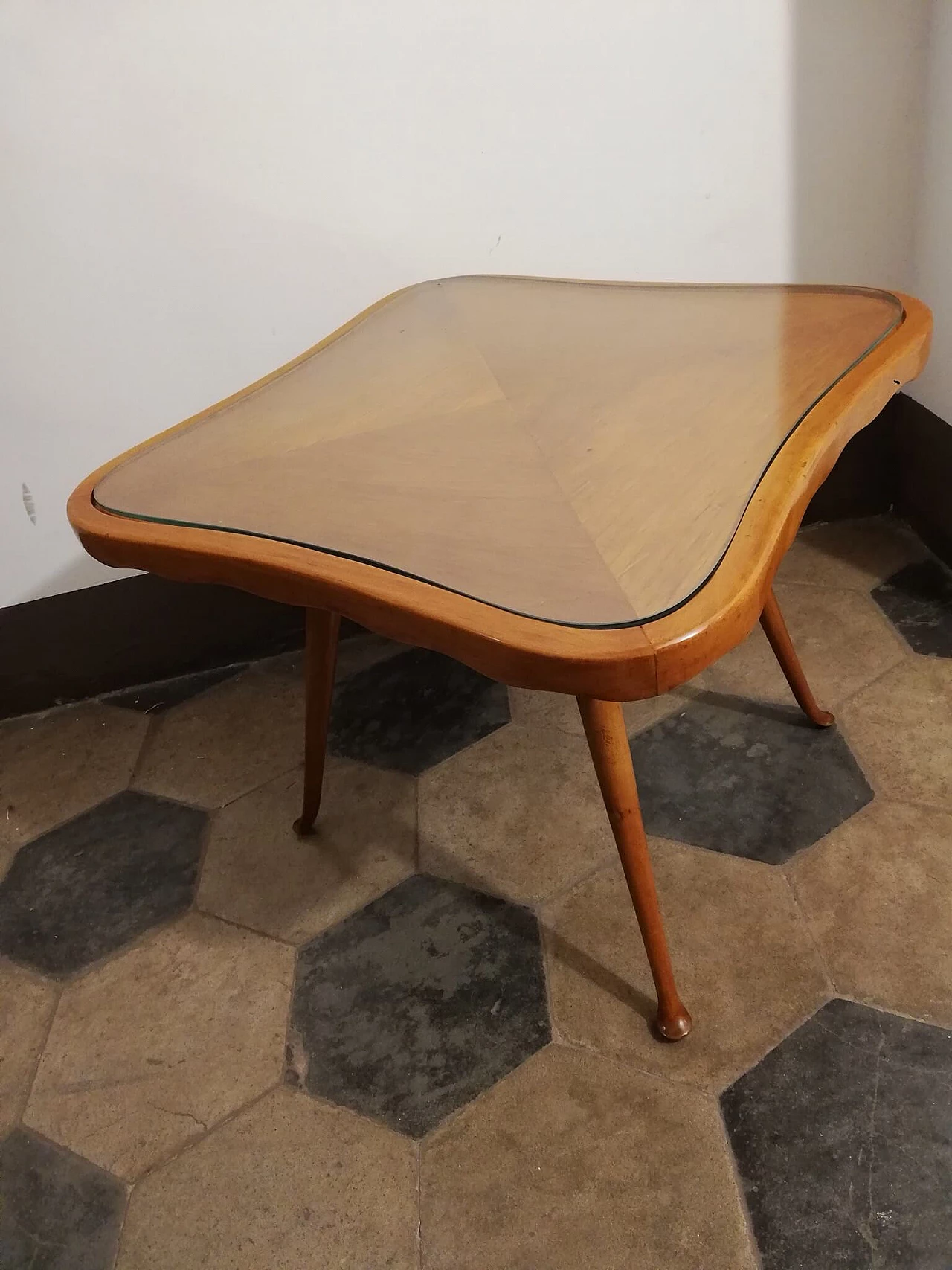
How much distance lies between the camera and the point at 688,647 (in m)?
0.44

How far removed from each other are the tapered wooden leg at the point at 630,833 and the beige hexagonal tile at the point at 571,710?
367 mm

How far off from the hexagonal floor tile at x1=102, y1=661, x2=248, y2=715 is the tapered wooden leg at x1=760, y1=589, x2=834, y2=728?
2.39 feet

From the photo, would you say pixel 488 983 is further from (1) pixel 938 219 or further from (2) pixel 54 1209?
(1) pixel 938 219

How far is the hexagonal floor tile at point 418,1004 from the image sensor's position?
2.48ft

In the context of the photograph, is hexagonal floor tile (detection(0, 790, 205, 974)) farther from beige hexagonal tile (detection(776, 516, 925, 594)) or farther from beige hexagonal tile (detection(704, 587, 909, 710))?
beige hexagonal tile (detection(776, 516, 925, 594))

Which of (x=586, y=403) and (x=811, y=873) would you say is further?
(x=811, y=873)

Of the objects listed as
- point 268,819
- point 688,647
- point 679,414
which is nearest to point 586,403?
point 679,414

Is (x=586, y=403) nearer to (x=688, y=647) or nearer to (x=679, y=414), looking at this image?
(x=679, y=414)

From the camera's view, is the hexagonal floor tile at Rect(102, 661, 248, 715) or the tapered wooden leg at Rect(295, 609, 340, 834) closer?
the tapered wooden leg at Rect(295, 609, 340, 834)

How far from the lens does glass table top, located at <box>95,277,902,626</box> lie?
508mm

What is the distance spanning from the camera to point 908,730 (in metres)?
0.99

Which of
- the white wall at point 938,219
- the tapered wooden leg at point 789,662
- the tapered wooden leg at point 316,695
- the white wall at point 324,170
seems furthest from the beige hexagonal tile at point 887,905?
the white wall at point 324,170

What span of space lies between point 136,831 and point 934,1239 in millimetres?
852

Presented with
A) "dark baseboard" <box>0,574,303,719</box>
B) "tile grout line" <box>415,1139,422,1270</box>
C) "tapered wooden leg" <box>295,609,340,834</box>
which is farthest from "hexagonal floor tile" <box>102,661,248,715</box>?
"tile grout line" <box>415,1139,422,1270</box>
